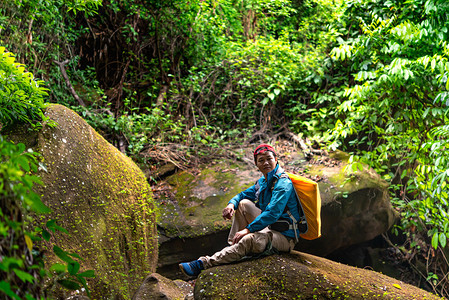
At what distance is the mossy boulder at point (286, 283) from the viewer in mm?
3209

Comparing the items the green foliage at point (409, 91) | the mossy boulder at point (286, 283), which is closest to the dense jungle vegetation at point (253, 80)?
the green foliage at point (409, 91)

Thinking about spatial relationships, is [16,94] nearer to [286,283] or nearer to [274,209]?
[274,209]

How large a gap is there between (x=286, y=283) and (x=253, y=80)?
5539mm

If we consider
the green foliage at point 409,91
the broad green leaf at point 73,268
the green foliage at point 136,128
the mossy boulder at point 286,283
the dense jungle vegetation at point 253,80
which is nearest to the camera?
the broad green leaf at point 73,268

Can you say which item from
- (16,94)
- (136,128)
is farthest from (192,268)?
(136,128)

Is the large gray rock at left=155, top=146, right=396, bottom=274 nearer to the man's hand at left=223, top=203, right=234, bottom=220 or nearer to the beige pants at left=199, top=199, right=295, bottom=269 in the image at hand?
the man's hand at left=223, top=203, right=234, bottom=220

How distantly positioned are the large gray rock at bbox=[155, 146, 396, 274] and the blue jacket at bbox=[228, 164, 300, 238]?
164cm

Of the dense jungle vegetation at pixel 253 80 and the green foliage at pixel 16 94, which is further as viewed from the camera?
the dense jungle vegetation at pixel 253 80

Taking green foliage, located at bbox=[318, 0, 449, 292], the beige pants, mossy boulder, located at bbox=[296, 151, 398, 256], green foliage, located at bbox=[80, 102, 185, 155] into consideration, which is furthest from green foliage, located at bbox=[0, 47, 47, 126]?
green foliage, located at bbox=[318, 0, 449, 292]

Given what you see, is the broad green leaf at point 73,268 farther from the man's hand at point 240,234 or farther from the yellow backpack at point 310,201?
the yellow backpack at point 310,201

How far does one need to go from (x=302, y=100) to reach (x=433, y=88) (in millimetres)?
2976

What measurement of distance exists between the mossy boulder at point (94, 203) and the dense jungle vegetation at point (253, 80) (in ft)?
6.98

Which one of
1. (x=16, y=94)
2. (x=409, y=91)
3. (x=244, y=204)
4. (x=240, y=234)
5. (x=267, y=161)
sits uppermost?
(x=16, y=94)

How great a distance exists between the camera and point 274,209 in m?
3.48
